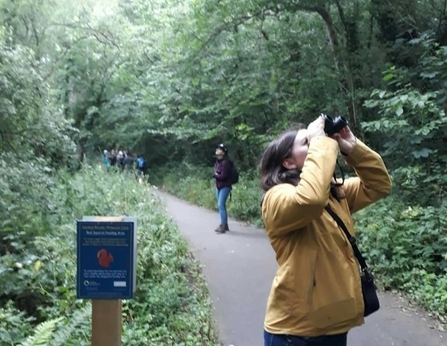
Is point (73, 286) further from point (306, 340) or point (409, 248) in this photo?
point (409, 248)

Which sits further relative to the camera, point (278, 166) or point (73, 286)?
point (73, 286)

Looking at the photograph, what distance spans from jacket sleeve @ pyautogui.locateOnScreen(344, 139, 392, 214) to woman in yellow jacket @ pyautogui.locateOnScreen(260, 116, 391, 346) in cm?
24

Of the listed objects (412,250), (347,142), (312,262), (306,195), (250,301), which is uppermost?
(347,142)

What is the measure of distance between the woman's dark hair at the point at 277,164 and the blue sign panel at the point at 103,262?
0.91 metres

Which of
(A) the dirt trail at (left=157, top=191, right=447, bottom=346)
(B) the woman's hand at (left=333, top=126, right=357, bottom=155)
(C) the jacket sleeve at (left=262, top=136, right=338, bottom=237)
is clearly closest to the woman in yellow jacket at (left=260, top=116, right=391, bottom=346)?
(C) the jacket sleeve at (left=262, top=136, right=338, bottom=237)

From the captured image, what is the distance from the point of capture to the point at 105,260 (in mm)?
2977

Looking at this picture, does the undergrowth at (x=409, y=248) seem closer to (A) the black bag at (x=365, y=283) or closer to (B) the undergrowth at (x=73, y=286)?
(B) the undergrowth at (x=73, y=286)

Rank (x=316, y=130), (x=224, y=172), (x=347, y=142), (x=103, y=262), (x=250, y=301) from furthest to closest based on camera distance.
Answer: (x=224, y=172) < (x=250, y=301) < (x=103, y=262) < (x=347, y=142) < (x=316, y=130)

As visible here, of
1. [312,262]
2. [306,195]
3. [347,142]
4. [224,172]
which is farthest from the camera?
[224,172]

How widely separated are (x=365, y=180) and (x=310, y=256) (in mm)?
669

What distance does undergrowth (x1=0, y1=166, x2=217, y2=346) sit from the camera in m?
4.84

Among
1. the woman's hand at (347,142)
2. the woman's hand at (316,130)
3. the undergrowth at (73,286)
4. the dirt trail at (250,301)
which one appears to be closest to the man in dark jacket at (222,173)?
the dirt trail at (250,301)

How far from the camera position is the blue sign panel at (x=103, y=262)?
2.97m

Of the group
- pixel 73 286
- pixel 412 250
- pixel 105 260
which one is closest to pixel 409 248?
pixel 412 250
